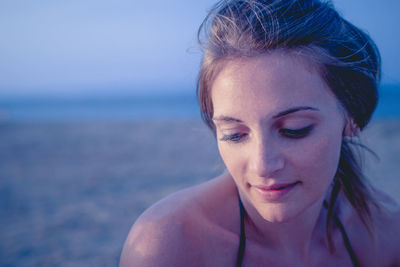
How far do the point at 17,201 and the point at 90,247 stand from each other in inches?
95.4

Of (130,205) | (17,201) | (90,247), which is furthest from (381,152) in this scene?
(17,201)

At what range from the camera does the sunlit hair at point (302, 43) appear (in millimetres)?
1259

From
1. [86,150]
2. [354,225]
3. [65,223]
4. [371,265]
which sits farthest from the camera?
[86,150]

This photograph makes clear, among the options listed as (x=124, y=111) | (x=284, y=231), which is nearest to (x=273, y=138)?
(x=284, y=231)

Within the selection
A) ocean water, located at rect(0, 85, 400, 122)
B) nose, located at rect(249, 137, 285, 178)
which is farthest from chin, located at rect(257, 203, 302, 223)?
ocean water, located at rect(0, 85, 400, 122)

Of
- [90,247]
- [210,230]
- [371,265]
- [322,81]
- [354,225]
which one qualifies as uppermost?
[322,81]

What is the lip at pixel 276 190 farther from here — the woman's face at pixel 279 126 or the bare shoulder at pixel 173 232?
the bare shoulder at pixel 173 232

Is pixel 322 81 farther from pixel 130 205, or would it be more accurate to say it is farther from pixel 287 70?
pixel 130 205

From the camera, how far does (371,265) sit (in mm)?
1670

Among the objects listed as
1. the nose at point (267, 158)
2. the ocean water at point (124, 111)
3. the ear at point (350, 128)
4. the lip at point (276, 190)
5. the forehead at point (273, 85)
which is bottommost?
the lip at point (276, 190)

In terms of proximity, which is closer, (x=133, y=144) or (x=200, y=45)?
(x=200, y=45)

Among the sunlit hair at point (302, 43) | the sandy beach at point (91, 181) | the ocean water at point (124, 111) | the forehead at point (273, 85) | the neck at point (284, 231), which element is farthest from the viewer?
the ocean water at point (124, 111)

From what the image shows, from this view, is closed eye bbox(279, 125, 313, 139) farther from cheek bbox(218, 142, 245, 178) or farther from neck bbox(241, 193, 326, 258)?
neck bbox(241, 193, 326, 258)

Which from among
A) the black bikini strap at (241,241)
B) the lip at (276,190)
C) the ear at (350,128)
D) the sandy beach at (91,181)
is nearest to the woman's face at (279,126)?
the lip at (276,190)
